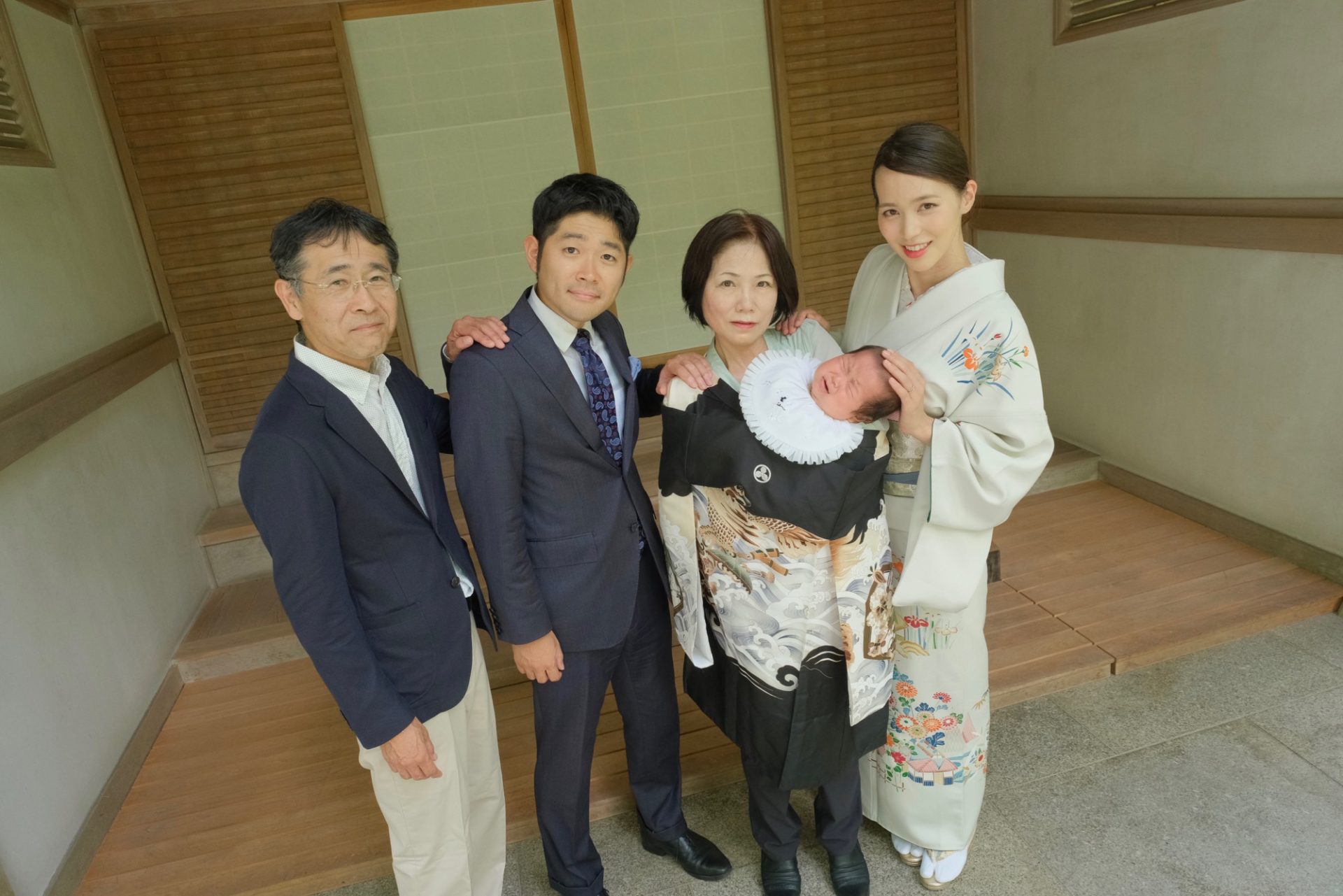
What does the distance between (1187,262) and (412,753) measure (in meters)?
3.42

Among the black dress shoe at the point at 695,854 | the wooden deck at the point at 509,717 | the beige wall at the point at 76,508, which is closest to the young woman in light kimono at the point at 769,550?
the black dress shoe at the point at 695,854

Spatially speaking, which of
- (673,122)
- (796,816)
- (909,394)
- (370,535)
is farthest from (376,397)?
(673,122)

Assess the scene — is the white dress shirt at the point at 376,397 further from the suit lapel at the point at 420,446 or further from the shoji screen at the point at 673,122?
the shoji screen at the point at 673,122

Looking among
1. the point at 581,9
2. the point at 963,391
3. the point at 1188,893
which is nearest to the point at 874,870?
the point at 1188,893

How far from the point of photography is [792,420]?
62.2 inches

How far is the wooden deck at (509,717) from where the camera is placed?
2.32 m

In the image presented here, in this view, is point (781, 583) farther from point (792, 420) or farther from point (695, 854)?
point (695, 854)

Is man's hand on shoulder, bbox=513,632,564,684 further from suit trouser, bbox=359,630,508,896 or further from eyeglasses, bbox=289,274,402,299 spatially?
eyeglasses, bbox=289,274,402,299

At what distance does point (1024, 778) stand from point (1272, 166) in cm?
231

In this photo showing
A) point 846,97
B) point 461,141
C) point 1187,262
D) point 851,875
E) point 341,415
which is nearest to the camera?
point 341,415

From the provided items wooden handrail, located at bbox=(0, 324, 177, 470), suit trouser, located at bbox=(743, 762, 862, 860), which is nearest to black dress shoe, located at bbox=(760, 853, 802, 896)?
suit trouser, located at bbox=(743, 762, 862, 860)

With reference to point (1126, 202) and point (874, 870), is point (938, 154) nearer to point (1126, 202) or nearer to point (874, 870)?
point (874, 870)

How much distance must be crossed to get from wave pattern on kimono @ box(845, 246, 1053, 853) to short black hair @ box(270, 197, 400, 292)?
116 centimetres

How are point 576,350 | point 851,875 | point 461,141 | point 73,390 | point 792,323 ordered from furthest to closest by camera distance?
point 461,141 → point 73,390 → point 851,875 → point 792,323 → point 576,350
